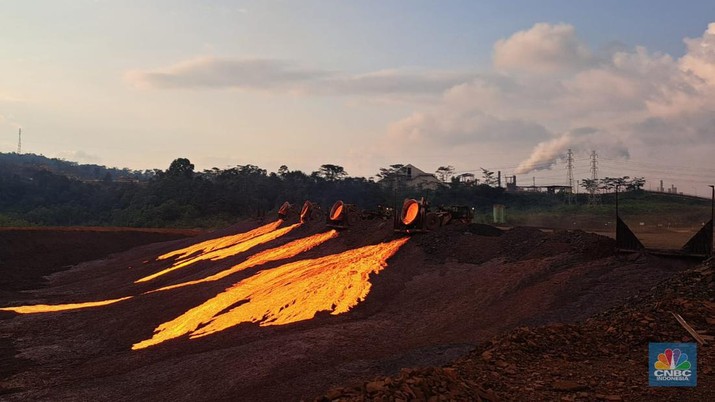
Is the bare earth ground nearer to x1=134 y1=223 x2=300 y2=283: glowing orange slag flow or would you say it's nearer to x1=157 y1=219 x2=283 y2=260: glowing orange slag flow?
x1=134 y1=223 x2=300 y2=283: glowing orange slag flow

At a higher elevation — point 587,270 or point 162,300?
point 587,270

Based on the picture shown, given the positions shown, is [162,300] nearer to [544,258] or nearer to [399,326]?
[399,326]

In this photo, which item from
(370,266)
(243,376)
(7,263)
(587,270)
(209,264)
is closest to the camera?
(243,376)

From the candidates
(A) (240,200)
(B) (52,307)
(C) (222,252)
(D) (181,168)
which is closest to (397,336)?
(B) (52,307)

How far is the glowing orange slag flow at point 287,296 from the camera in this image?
1744 cm

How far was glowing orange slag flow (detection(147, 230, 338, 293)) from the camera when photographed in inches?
1035

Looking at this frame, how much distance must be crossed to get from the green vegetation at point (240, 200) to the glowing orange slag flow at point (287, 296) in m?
42.6

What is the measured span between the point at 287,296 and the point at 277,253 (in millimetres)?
10388

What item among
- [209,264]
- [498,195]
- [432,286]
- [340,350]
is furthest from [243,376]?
[498,195]

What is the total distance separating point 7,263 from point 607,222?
64559 millimetres

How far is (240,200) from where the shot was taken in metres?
83.8

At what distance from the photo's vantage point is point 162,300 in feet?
73.5

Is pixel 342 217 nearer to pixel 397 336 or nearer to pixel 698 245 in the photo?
pixel 397 336

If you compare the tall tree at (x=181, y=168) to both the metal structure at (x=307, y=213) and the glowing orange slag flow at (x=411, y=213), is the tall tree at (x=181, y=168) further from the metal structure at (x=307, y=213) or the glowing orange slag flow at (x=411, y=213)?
the glowing orange slag flow at (x=411, y=213)
